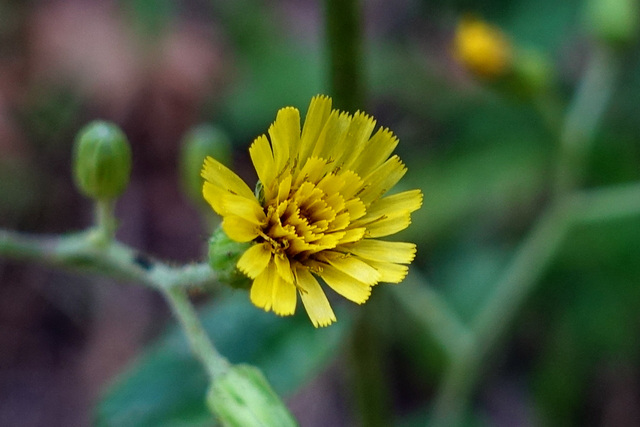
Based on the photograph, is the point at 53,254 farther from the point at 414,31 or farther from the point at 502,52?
the point at 414,31

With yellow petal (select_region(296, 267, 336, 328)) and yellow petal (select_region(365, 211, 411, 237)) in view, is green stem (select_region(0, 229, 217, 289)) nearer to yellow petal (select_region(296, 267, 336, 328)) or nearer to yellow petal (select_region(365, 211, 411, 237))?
yellow petal (select_region(296, 267, 336, 328))

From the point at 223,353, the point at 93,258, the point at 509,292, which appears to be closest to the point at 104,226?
the point at 93,258

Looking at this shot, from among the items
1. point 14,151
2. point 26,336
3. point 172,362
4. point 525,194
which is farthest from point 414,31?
point 172,362

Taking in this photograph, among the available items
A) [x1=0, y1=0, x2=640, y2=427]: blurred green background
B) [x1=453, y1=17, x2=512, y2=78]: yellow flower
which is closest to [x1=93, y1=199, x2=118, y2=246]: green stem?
[x1=0, y1=0, x2=640, y2=427]: blurred green background

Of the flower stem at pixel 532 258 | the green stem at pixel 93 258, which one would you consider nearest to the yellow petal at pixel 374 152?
the green stem at pixel 93 258

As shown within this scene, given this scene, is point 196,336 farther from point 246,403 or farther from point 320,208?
point 320,208

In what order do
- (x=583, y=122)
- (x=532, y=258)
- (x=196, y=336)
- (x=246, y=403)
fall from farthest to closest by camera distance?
(x=583, y=122) < (x=532, y=258) < (x=196, y=336) < (x=246, y=403)
